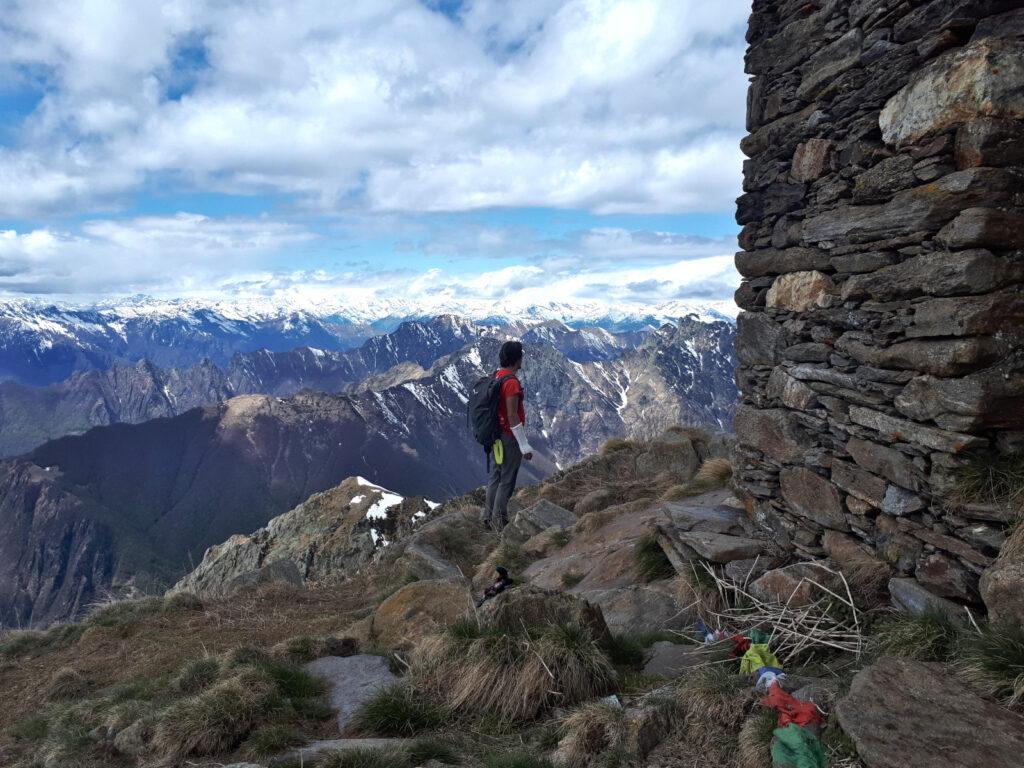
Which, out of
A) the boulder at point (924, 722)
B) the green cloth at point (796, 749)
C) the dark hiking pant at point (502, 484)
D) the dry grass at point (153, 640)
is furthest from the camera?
the dark hiking pant at point (502, 484)

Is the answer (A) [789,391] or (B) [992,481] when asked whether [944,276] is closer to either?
(B) [992,481]

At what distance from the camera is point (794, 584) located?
26.3 feet

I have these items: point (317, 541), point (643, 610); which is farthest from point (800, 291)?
point (317, 541)

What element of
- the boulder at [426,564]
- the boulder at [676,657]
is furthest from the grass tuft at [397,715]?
the boulder at [426,564]

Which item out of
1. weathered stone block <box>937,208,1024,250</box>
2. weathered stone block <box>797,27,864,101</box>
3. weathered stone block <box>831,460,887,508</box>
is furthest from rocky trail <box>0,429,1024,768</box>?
weathered stone block <box>797,27,864,101</box>

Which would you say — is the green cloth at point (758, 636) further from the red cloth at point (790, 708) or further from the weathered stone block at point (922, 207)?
the weathered stone block at point (922, 207)

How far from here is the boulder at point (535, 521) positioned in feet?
56.5

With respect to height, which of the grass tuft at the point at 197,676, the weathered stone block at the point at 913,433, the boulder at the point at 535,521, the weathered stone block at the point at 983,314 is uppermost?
the weathered stone block at the point at 983,314

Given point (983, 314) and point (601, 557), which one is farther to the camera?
point (601, 557)

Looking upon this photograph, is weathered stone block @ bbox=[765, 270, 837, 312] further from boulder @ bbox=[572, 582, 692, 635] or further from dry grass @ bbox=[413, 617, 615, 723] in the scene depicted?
dry grass @ bbox=[413, 617, 615, 723]

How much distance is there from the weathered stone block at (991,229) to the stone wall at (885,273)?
0.02 metres

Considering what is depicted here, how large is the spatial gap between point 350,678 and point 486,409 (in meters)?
7.25

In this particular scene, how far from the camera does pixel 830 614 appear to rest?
7.40 m

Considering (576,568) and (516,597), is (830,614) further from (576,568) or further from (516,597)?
(576,568)
